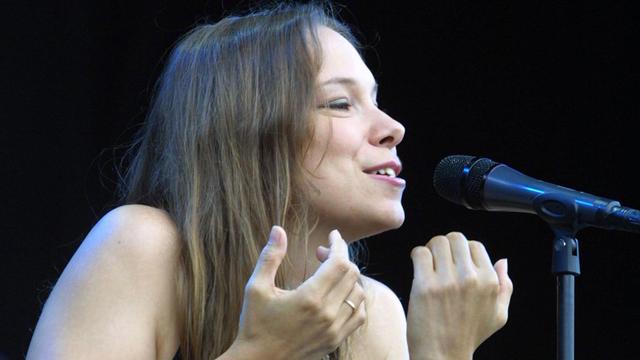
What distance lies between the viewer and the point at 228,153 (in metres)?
1.89

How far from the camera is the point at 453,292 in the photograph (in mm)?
1665

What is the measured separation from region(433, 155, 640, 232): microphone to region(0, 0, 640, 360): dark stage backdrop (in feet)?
4.64

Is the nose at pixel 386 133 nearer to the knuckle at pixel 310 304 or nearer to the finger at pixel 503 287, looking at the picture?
the finger at pixel 503 287

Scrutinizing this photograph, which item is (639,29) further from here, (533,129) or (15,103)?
(15,103)

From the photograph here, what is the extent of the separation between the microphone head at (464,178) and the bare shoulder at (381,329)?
52 centimetres

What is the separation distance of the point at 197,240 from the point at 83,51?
138 cm

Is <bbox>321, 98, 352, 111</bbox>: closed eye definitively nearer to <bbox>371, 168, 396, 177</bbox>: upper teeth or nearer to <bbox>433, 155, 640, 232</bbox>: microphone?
<bbox>371, 168, 396, 177</bbox>: upper teeth

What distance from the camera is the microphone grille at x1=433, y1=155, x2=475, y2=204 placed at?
165 centimetres

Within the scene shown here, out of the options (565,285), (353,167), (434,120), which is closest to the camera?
(565,285)

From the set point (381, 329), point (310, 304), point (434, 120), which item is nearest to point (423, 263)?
point (310, 304)

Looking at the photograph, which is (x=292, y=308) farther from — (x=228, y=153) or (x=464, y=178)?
(x=228, y=153)

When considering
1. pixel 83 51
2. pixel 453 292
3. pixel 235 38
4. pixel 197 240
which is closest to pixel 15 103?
pixel 83 51

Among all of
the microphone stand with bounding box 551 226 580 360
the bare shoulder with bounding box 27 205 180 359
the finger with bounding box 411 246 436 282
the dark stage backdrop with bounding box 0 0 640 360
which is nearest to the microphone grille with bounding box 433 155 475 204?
the finger with bounding box 411 246 436 282

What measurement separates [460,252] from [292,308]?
0.34 meters
